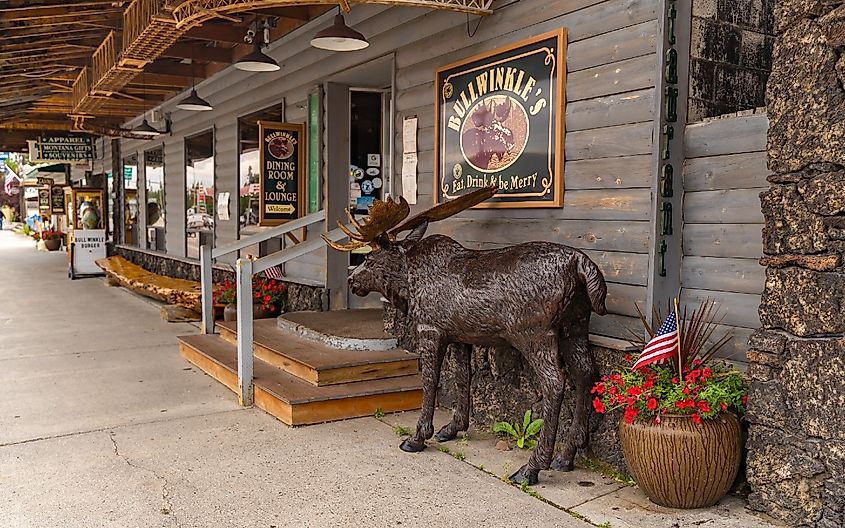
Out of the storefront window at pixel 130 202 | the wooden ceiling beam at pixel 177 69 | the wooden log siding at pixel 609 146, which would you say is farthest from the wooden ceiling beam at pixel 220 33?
the storefront window at pixel 130 202

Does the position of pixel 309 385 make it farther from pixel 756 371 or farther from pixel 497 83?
pixel 756 371

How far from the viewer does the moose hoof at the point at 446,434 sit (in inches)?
169

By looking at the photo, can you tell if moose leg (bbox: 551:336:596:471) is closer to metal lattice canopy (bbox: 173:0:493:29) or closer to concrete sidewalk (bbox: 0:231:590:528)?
concrete sidewalk (bbox: 0:231:590:528)

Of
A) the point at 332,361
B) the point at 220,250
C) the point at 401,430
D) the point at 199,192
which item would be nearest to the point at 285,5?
the point at 332,361

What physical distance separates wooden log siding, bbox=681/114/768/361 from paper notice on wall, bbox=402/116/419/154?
93.7 inches

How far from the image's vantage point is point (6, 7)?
6.49 m

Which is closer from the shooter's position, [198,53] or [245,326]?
[245,326]

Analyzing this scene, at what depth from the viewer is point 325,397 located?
4.57 m

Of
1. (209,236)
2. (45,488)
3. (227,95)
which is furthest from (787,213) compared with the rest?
(209,236)

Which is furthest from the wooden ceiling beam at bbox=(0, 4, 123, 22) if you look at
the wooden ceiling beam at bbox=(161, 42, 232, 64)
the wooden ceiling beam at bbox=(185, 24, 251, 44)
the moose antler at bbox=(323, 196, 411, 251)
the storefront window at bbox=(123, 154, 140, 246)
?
the storefront window at bbox=(123, 154, 140, 246)

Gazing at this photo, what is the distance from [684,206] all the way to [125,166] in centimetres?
1474

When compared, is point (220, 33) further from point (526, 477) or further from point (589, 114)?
point (526, 477)

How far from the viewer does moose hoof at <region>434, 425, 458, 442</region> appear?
429cm

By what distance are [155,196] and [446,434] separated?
10684mm
